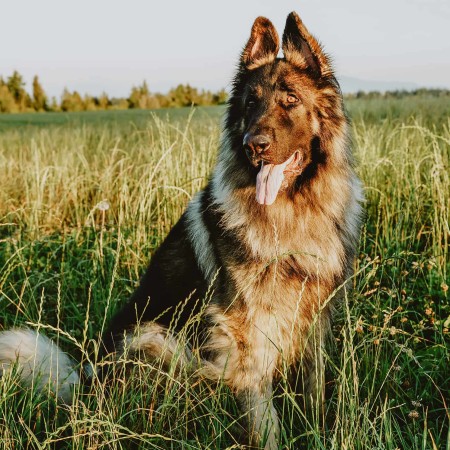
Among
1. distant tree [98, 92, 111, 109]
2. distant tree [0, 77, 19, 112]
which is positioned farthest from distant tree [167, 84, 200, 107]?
distant tree [0, 77, 19, 112]

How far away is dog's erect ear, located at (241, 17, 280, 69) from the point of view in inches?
111

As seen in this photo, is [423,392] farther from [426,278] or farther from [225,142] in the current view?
[225,142]

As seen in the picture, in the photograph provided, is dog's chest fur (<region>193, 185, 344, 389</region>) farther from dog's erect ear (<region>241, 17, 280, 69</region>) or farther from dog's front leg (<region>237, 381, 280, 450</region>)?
dog's erect ear (<region>241, 17, 280, 69</region>)

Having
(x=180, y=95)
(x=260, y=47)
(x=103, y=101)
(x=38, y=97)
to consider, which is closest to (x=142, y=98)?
(x=180, y=95)

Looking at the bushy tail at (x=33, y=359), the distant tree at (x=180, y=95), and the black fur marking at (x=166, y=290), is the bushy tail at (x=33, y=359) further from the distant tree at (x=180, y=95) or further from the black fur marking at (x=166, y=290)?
the distant tree at (x=180, y=95)

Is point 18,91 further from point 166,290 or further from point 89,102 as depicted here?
point 166,290

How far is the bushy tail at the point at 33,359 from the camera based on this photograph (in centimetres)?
243

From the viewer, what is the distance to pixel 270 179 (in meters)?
2.60

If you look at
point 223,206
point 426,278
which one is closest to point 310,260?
point 223,206

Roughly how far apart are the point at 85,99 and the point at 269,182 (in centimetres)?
3829

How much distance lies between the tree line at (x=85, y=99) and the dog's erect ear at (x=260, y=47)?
2842cm

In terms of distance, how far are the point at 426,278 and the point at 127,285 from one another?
7.00 feet

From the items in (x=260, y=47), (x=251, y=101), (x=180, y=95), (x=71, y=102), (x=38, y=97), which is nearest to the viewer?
(x=251, y=101)

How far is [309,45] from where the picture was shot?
267 centimetres
